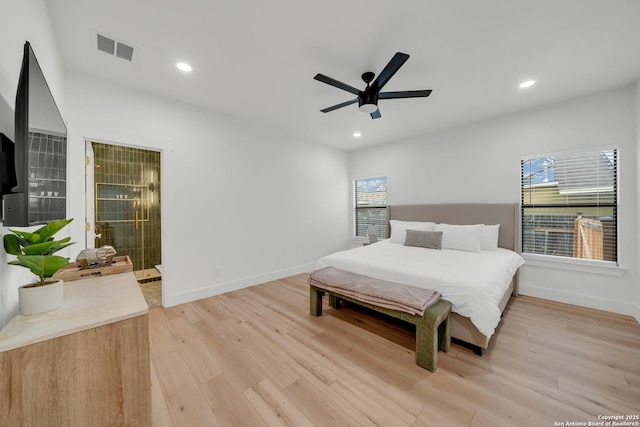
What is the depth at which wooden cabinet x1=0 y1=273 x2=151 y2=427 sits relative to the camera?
82 centimetres

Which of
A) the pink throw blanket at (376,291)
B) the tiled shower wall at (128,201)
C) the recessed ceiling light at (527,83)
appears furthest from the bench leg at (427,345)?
the tiled shower wall at (128,201)

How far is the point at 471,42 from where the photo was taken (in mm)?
1990

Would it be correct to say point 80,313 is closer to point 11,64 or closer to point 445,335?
point 11,64

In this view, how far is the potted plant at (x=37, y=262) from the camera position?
0.97 m

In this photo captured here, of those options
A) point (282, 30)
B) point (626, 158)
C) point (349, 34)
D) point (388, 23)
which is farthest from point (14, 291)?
point (626, 158)

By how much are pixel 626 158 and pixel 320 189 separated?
4166 mm

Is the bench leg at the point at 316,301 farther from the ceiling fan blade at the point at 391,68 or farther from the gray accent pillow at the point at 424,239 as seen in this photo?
the ceiling fan blade at the point at 391,68

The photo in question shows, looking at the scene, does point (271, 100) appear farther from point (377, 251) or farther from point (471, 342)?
point (471, 342)

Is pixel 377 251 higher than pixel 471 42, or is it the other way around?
pixel 471 42

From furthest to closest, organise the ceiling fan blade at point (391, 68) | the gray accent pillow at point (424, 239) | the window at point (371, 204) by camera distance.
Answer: the window at point (371, 204) → the gray accent pillow at point (424, 239) → the ceiling fan blade at point (391, 68)

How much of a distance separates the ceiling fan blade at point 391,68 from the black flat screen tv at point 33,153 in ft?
6.60

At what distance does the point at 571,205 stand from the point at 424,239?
1.85m

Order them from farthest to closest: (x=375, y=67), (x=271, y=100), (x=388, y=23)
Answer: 1. (x=271, y=100)
2. (x=375, y=67)
3. (x=388, y=23)

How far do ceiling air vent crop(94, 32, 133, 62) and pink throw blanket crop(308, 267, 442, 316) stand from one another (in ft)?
9.19
